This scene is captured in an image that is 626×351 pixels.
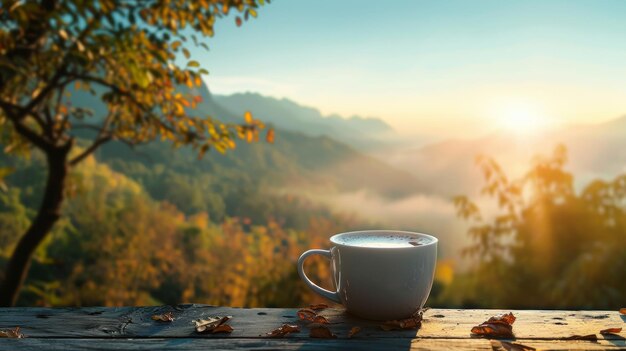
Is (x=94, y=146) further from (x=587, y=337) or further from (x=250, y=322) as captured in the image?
(x=587, y=337)

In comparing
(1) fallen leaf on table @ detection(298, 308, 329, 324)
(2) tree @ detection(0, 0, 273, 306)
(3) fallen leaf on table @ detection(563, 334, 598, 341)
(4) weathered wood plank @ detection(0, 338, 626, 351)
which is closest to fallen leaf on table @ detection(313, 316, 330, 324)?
(1) fallen leaf on table @ detection(298, 308, 329, 324)

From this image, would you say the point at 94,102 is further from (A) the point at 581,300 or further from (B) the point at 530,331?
(B) the point at 530,331

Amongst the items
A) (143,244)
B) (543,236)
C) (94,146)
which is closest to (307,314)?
(94,146)

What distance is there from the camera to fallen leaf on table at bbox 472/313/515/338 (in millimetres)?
1106

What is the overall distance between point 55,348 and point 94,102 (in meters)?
17.7

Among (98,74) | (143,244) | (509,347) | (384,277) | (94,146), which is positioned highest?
(98,74)

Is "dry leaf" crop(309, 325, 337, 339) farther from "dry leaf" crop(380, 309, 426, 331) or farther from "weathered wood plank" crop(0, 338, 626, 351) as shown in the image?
"dry leaf" crop(380, 309, 426, 331)

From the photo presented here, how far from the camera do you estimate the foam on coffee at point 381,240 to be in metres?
1.24

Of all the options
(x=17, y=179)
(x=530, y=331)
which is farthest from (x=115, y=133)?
(x=17, y=179)

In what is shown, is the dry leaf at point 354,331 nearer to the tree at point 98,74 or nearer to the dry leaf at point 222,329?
the dry leaf at point 222,329

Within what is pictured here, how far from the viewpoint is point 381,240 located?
1301 millimetres

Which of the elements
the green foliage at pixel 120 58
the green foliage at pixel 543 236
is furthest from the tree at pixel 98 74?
the green foliage at pixel 543 236

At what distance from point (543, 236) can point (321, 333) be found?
4920mm

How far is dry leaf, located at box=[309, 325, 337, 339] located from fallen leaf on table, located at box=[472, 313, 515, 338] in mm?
321
